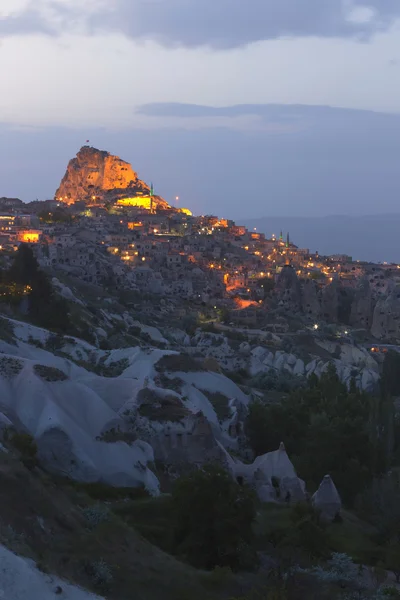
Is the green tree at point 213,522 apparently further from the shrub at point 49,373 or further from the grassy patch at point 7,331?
the grassy patch at point 7,331

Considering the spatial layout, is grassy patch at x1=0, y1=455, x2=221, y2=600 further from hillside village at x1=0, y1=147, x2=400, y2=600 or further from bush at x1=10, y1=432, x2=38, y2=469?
bush at x1=10, y1=432, x2=38, y2=469

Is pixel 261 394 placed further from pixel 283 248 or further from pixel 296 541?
pixel 283 248

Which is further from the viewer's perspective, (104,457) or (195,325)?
(195,325)

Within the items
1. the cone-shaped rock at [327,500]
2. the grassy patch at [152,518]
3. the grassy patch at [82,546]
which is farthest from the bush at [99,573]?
the cone-shaped rock at [327,500]

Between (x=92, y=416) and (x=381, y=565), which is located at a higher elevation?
(x=92, y=416)

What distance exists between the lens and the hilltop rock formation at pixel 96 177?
17275 centimetres

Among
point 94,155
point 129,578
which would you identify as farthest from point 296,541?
point 94,155

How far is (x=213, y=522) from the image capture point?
66.1 ft

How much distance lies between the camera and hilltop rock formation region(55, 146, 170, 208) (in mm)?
172750

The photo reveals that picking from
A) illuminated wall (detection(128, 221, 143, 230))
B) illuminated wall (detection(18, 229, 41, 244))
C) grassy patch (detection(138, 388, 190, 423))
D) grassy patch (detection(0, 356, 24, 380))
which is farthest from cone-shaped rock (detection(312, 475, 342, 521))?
illuminated wall (detection(128, 221, 143, 230))

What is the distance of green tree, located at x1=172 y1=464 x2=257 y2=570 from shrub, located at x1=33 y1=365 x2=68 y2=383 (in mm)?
6776

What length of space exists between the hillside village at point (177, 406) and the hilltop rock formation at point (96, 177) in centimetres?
8765

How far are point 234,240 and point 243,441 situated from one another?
10395 cm

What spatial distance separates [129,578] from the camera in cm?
1631
